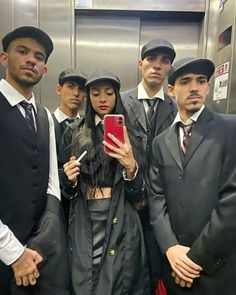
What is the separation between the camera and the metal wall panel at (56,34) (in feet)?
9.23

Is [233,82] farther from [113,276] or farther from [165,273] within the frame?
[113,276]

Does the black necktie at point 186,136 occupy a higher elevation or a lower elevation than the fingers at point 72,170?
higher

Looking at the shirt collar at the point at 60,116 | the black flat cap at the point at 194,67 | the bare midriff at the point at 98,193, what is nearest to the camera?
the black flat cap at the point at 194,67

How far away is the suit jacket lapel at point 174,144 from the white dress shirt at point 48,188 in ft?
1.86

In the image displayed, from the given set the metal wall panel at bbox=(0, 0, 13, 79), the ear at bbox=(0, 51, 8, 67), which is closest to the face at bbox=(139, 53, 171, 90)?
the ear at bbox=(0, 51, 8, 67)

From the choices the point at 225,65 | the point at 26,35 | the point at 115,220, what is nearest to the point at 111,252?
the point at 115,220

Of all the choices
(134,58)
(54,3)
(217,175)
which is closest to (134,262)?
(217,175)

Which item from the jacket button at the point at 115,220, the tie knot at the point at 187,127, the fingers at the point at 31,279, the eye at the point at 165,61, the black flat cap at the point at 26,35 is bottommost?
the fingers at the point at 31,279

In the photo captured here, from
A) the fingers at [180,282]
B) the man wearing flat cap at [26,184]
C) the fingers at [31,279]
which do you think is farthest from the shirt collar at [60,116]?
the fingers at [180,282]

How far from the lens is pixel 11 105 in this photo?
1231 millimetres

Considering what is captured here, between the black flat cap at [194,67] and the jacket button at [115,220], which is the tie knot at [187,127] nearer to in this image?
the black flat cap at [194,67]

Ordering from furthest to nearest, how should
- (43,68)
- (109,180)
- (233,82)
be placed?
(233,82) < (109,180) < (43,68)

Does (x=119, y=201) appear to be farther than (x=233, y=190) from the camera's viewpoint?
Yes

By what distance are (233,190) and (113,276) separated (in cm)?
68
